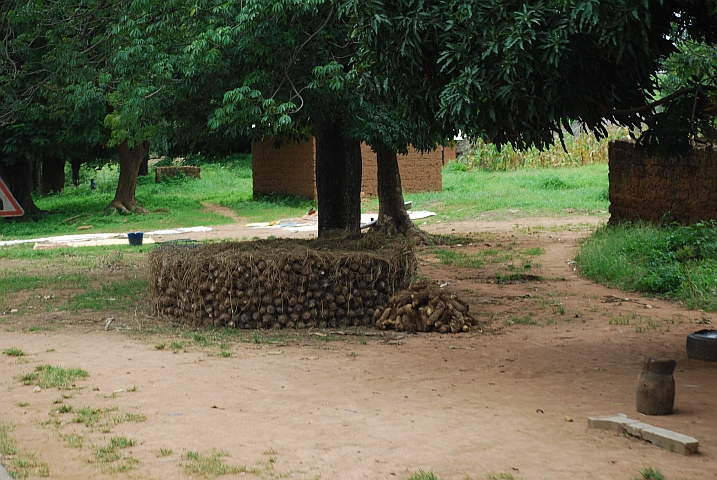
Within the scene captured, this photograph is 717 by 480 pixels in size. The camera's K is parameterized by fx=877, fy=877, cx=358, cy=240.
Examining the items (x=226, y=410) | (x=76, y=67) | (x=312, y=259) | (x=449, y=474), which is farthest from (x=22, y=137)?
(x=449, y=474)

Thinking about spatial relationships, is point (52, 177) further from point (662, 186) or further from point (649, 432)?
point (649, 432)

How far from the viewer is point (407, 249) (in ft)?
31.3

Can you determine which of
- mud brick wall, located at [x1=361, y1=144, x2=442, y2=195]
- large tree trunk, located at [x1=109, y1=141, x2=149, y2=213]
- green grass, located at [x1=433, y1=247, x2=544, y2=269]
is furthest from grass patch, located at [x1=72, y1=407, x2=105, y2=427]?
mud brick wall, located at [x1=361, y1=144, x2=442, y2=195]

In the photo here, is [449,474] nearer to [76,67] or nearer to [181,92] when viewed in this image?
[181,92]

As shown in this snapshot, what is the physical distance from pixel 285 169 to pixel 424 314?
18.8 meters

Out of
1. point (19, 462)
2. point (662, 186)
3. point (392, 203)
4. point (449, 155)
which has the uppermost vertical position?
point (449, 155)

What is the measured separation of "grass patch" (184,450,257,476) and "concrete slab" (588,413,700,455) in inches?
82.2

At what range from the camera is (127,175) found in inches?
987

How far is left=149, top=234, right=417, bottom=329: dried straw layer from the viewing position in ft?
29.1

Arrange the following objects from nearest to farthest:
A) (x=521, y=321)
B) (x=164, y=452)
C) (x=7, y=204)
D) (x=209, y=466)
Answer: (x=209, y=466) → (x=164, y=452) → (x=7, y=204) → (x=521, y=321)

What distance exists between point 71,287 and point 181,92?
12.3 feet

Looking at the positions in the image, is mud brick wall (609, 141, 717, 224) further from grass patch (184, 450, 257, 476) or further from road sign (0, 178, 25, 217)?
grass patch (184, 450, 257, 476)

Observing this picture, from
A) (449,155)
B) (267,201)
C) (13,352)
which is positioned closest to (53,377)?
(13,352)

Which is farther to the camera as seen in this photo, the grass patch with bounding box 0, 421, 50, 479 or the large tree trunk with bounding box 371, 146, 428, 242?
the large tree trunk with bounding box 371, 146, 428, 242
